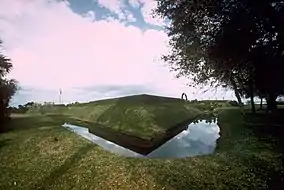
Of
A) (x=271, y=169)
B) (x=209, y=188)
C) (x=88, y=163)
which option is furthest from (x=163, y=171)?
(x=271, y=169)

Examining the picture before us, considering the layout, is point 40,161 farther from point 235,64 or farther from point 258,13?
point 258,13

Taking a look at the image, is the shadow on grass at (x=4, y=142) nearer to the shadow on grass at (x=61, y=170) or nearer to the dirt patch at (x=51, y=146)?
the dirt patch at (x=51, y=146)

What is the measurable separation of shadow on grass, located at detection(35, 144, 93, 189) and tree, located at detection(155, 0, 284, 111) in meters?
14.1

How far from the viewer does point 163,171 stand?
1995 centimetres

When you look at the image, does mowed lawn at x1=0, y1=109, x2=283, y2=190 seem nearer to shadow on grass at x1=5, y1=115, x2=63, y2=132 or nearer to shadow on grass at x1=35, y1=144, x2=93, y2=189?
shadow on grass at x1=35, y1=144, x2=93, y2=189

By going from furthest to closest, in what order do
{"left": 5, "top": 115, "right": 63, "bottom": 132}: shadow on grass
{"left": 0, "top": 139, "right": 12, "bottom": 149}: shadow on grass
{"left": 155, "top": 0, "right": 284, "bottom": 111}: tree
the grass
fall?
{"left": 5, "top": 115, "right": 63, "bottom": 132}: shadow on grass < the grass < {"left": 0, "top": 139, "right": 12, "bottom": 149}: shadow on grass < {"left": 155, "top": 0, "right": 284, "bottom": 111}: tree

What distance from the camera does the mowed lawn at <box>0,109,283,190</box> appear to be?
18.4m

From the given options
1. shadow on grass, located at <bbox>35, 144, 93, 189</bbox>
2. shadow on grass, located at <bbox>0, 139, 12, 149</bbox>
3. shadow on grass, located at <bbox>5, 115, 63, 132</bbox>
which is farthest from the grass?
shadow on grass, located at <bbox>0, 139, 12, 149</bbox>

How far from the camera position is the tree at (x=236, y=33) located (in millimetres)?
23391

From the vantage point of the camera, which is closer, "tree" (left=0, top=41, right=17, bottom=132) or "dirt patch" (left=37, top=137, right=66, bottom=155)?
"dirt patch" (left=37, top=137, right=66, bottom=155)

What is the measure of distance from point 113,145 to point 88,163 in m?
13.8

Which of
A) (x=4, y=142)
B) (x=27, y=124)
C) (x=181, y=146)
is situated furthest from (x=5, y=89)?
(x=181, y=146)

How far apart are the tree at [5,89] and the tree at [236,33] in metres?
32.4

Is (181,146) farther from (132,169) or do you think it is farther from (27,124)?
(27,124)
